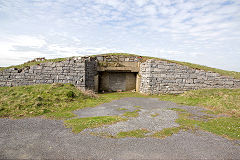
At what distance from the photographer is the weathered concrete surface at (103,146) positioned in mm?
4676

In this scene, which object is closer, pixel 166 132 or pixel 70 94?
pixel 166 132

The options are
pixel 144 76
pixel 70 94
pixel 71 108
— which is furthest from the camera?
pixel 144 76

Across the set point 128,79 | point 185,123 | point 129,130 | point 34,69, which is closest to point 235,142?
point 185,123

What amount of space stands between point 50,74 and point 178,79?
13.1m

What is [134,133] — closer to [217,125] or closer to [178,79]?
[217,125]

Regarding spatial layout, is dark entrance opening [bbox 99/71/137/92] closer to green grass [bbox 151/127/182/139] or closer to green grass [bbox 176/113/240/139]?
green grass [bbox 176/113/240/139]

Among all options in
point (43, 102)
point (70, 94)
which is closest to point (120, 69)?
point (70, 94)

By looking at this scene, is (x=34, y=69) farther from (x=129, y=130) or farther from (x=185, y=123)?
(x=185, y=123)

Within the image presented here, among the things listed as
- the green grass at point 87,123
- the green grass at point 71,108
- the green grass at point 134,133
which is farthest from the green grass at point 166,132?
the green grass at point 87,123

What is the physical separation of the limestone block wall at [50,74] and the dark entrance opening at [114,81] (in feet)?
10.1

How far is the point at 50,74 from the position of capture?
15.8 m

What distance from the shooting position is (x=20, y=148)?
5.00 m

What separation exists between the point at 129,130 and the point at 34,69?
44.0ft

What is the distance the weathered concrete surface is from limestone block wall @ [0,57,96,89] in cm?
950
